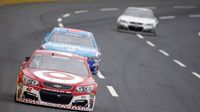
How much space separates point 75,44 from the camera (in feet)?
75.5

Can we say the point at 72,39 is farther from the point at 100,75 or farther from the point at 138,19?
the point at 138,19

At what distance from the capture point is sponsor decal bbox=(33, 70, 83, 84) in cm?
1584

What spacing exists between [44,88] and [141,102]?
4.26 metres

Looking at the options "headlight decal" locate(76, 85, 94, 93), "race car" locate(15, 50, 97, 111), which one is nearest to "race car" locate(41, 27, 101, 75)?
"race car" locate(15, 50, 97, 111)

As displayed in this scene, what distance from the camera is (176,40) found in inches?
1574

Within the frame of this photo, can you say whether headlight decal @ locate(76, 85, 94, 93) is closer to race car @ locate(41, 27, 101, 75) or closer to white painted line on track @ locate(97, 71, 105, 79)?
race car @ locate(41, 27, 101, 75)

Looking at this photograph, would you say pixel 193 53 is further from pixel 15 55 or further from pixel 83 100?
pixel 83 100

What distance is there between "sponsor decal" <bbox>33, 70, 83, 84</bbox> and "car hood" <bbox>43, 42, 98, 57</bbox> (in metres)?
5.78

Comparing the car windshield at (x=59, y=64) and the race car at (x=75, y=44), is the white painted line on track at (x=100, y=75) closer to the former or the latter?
the race car at (x=75, y=44)

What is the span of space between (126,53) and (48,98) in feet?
51.1

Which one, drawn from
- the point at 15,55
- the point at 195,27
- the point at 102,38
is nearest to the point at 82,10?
the point at 195,27

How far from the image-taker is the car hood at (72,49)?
22266 millimetres

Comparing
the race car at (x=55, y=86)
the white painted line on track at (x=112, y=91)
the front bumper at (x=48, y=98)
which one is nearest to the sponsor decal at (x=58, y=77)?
the race car at (x=55, y=86)

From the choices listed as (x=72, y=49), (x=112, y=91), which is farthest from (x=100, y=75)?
(x=112, y=91)
